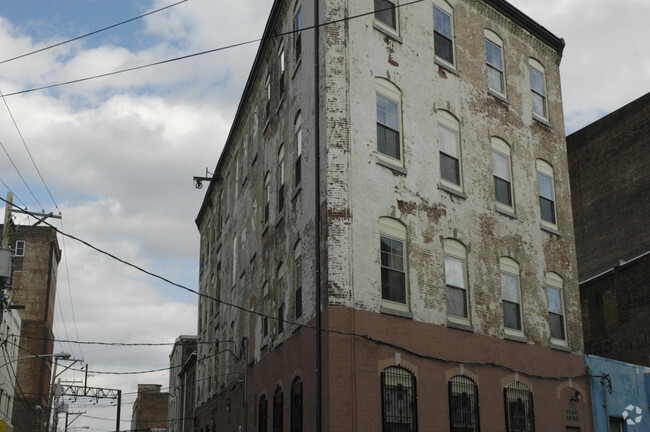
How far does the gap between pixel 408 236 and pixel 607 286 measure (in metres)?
19.9

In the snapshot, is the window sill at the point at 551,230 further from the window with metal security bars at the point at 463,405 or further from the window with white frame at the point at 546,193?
the window with metal security bars at the point at 463,405

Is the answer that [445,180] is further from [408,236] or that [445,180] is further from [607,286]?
[607,286]

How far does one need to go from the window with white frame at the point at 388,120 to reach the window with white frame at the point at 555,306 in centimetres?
737

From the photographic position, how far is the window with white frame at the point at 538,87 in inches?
1037

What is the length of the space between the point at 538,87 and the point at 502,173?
4.71 m

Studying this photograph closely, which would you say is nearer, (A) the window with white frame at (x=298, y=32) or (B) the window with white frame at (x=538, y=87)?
(A) the window with white frame at (x=298, y=32)

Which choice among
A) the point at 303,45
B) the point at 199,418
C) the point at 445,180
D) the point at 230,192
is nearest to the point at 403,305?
the point at 445,180

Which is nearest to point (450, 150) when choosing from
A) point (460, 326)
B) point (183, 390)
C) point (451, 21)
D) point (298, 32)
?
point (451, 21)

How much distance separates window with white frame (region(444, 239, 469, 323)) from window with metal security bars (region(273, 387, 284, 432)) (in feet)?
18.3

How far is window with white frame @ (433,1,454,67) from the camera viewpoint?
23000 mm

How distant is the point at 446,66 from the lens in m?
22.8

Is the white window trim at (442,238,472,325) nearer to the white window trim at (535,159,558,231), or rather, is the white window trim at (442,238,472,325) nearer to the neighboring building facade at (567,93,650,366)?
the white window trim at (535,159,558,231)

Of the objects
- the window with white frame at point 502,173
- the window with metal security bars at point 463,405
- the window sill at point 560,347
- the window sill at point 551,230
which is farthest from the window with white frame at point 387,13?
the window sill at point 560,347

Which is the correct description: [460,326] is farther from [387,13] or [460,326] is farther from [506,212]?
[387,13]
